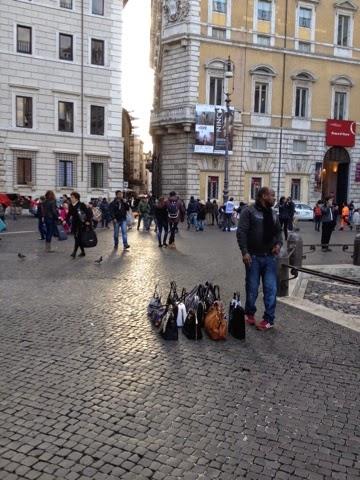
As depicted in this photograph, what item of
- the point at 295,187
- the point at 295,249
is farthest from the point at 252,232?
the point at 295,187

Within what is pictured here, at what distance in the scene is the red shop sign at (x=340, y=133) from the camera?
4153 cm

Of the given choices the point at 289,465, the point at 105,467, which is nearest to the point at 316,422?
the point at 289,465

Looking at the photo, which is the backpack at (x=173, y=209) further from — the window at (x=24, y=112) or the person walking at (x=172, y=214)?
the window at (x=24, y=112)

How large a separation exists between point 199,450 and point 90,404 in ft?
3.75

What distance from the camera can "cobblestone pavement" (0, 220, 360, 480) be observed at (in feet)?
11.6

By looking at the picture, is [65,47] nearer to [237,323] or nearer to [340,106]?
[340,106]

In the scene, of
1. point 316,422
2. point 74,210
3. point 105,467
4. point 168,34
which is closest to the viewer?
point 105,467

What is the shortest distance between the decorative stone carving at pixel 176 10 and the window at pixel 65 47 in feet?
25.6

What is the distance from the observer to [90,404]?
173 inches

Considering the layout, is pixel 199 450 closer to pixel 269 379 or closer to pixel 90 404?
pixel 90 404

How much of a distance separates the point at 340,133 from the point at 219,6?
1376cm

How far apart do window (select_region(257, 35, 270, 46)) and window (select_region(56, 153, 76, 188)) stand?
16.4m

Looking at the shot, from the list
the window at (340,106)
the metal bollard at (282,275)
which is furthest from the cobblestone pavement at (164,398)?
the window at (340,106)

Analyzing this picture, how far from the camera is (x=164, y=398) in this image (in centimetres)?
455
